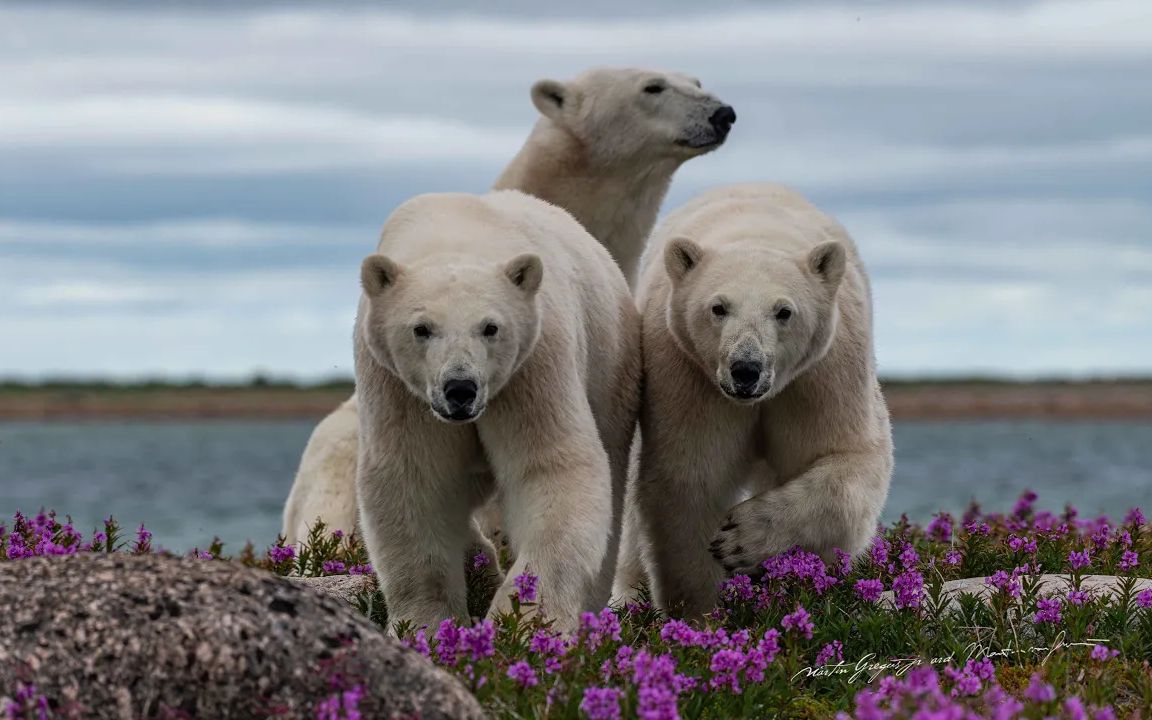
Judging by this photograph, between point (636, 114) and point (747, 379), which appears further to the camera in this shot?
point (636, 114)

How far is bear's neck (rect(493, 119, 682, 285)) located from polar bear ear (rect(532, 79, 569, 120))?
0.21 meters

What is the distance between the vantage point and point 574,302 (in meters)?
7.01

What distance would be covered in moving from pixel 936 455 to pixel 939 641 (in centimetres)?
6422

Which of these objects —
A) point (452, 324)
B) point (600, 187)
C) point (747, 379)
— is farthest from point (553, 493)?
point (600, 187)

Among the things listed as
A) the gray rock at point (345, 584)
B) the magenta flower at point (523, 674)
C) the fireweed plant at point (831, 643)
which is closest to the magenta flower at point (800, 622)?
the fireweed plant at point (831, 643)

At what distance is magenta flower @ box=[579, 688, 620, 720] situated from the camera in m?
4.52

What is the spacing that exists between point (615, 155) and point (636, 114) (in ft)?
1.03

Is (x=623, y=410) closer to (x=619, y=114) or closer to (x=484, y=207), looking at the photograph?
(x=484, y=207)

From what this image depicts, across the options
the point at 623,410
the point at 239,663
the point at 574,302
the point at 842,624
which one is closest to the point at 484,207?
the point at 574,302

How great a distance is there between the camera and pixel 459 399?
19.4 ft

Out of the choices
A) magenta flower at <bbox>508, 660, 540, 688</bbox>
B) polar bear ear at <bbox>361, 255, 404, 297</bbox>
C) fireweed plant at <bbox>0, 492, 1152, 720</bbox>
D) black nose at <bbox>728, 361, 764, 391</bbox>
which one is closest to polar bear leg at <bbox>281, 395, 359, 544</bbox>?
fireweed plant at <bbox>0, 492, 1152, 720</bbox>

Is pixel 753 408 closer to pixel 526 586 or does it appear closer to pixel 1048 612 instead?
pixel 1048 612

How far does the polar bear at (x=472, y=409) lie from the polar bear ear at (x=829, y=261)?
38.6 inches

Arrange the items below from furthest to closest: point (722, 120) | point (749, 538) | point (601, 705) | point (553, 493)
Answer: point (722, 120) < point (749, 538) < point (553, 493) < point (601, 705)
